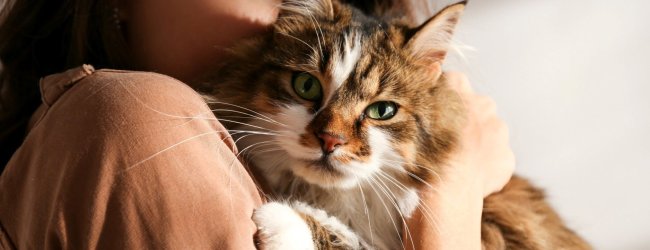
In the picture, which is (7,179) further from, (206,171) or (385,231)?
(385,231)

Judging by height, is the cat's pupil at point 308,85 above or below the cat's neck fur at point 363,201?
above

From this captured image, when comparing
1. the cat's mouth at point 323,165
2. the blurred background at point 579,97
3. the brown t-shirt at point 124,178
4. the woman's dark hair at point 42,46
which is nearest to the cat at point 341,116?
the cat's mouth at point 323,165

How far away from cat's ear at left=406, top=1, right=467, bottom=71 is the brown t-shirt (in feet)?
1.53

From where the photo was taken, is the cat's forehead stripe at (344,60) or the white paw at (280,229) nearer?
the white paw at (280,229)

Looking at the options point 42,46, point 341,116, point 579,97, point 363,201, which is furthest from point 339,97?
point 579,97

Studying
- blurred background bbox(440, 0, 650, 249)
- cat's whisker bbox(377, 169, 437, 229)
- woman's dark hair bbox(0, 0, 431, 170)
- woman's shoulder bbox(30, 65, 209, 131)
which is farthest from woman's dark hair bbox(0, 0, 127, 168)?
blurred background bbox(440, 0, 650, 249)

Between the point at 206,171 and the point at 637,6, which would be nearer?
A: the point at 206,171

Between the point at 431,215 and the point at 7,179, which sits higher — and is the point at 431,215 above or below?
below

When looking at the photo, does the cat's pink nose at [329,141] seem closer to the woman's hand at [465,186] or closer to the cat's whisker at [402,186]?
the cat's whisker at [402,186]

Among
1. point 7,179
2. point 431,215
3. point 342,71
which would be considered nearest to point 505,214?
point 431,215

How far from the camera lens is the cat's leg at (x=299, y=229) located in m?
0.93

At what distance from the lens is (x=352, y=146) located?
103cm

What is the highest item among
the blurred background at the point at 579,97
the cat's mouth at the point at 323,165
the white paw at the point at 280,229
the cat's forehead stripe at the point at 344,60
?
the cat's forehead stripe at the point at 344,60

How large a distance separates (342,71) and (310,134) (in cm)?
13
